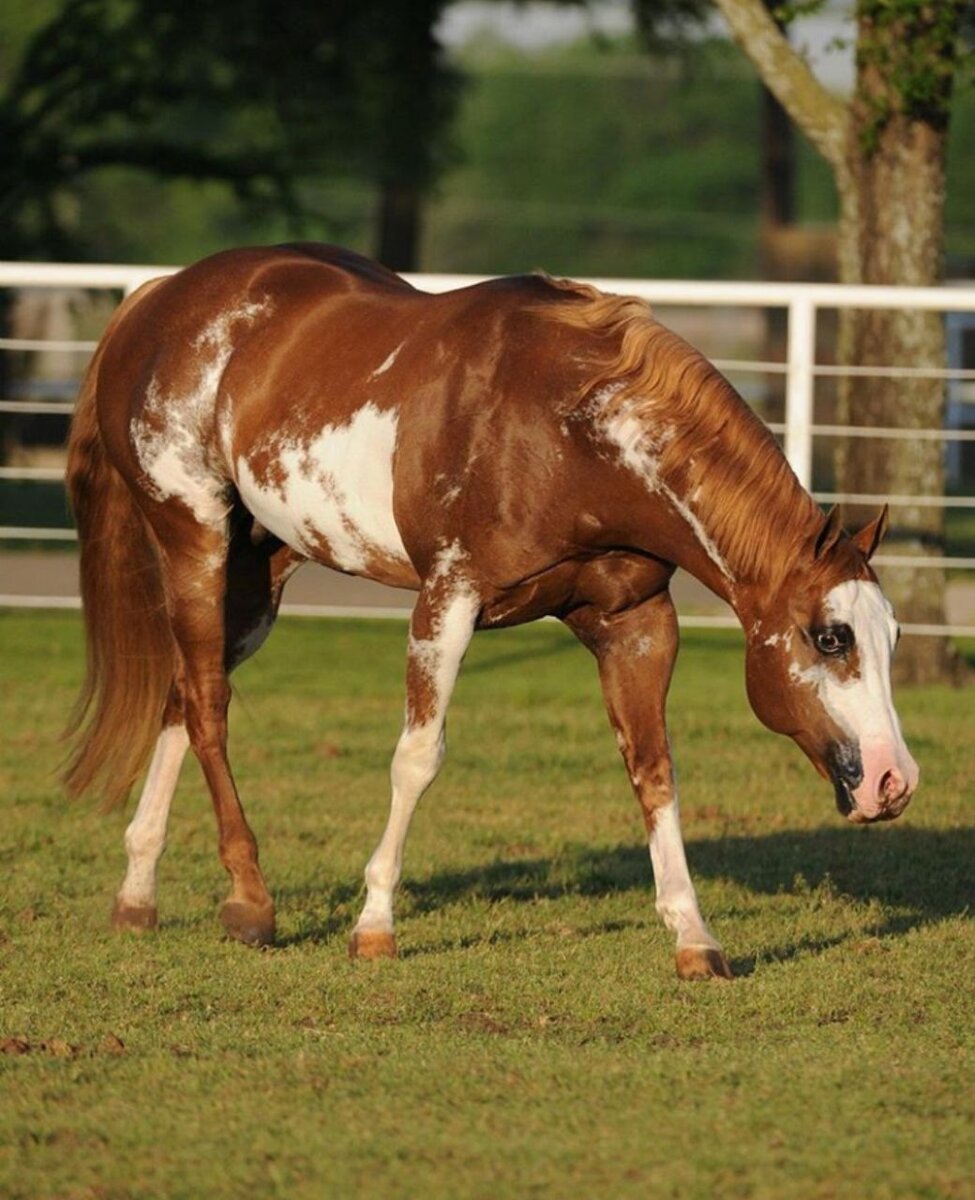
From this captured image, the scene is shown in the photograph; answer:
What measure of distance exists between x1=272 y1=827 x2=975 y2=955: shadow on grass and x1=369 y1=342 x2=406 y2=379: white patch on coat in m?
1.51

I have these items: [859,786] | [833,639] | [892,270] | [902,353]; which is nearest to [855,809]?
[859,786]

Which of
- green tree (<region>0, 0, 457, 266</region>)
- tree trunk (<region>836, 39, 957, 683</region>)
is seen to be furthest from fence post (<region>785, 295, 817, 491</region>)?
green tree (<region>0, 0, 457, 266</region>)

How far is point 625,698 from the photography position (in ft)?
18.2

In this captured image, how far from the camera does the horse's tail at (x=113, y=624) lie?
6.34 m

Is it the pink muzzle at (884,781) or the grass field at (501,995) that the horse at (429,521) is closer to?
the pink muzzle at (884,781)

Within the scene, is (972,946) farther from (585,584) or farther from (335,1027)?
(335,1027)

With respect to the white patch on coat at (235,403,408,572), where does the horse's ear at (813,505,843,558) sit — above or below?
above

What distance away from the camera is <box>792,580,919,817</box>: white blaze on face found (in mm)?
4836

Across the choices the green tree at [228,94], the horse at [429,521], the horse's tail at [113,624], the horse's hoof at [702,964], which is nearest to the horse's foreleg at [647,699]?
the horse at [429,521]

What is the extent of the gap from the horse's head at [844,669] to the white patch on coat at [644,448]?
259 millimetres

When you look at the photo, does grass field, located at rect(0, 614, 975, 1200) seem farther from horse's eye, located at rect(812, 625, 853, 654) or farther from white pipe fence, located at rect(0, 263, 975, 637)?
white pipe fence, located at rect(0, 263, 975, 637)

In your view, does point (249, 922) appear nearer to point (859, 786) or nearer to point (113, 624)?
point (113, 624)

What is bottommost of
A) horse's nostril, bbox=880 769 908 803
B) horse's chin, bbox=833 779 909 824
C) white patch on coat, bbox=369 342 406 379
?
horse's chin, bbox=833 779 909 824

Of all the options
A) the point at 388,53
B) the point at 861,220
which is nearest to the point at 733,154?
the point at 388,53
